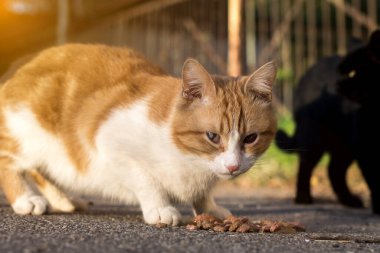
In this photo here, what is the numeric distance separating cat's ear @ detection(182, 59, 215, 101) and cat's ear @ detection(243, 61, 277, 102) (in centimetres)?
21

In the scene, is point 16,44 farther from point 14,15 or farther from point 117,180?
point 117,180

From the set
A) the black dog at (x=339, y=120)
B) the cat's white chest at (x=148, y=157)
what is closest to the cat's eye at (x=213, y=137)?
the cat's white chest at (x=148, y=157)

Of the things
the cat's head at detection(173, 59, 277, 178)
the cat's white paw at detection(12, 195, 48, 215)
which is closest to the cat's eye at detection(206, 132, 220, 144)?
→ the cat's head at detection(173, 59, 277, 178)

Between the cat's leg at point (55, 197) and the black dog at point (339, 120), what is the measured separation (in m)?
1.67

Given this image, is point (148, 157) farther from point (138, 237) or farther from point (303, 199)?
point (303, 199)

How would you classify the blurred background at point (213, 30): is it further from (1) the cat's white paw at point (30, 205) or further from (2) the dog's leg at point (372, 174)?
(1) the cat's white paw at point (30, 205)

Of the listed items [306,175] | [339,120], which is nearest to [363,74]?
[339,120]

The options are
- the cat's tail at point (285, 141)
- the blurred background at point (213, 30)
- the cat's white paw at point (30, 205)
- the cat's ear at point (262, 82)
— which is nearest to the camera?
the cat's ear at point (262, 82)

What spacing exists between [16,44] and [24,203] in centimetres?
693

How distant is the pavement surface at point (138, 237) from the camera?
2.10m

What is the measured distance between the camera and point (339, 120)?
4.77 metres

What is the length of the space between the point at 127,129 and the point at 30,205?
2.38 ft

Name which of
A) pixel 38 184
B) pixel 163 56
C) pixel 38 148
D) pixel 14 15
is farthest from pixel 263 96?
pixel 14 15

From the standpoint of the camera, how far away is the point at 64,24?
802cm
